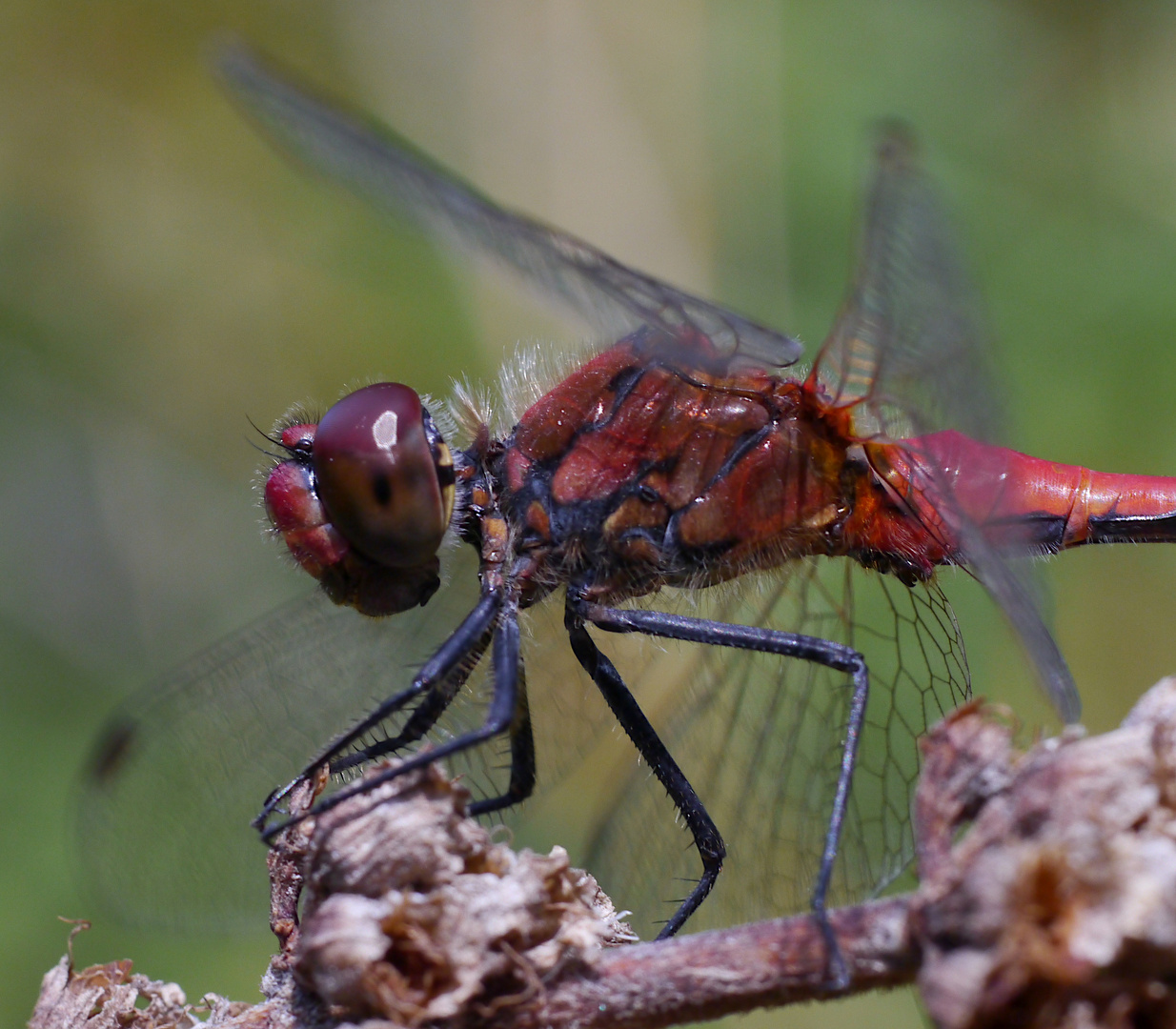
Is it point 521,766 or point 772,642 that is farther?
point 521,766

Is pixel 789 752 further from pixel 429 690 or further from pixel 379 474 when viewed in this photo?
pixel 379 474

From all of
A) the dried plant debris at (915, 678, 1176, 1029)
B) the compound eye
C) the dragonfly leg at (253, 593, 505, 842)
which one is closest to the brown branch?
the dried plant debris at (915, 678, 1176, 1029)

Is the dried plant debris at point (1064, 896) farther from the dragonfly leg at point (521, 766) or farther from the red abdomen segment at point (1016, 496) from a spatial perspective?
the dragonfly leg at point (521, 766)

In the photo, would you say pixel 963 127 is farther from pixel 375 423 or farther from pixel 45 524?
pixel 45 524

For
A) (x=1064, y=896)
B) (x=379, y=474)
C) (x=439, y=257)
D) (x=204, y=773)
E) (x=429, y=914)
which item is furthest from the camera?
(x=439, y=257)

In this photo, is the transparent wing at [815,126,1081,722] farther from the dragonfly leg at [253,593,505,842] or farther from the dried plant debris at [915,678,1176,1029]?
the dragonfly leg at [253,593,505,842]

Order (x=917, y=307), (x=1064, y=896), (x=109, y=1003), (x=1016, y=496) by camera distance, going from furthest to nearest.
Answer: (x=1016, y=496), (x=917, y=307), (x=109, y=1003), (x=1064, y=896)

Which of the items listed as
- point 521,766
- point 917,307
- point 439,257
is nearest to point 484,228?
point 917,307
